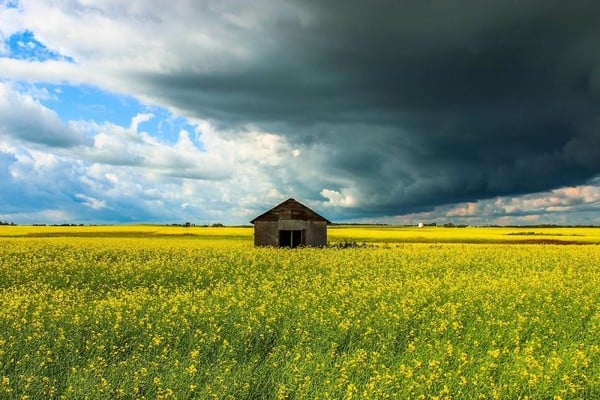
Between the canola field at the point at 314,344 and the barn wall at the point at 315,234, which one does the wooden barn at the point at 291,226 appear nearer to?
the barn wall at the point at 315,234

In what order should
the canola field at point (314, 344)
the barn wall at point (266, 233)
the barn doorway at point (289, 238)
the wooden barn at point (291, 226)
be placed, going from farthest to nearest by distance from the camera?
1. the barn doorway at point (289, 238)
2. the wooden barn at point (291, 226)
3. the barn wall at point (266, 233)
4. the canola field at point (314, 344)

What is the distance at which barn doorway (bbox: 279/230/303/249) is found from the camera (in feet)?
155

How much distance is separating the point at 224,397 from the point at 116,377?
226 cm

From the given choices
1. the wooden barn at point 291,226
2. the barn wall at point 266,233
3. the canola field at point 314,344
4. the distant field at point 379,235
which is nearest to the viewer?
the canola field at point 314,344

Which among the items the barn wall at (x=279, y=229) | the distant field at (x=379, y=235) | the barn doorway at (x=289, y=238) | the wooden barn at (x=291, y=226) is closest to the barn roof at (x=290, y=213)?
the wooden barn at (x=291, y=226)

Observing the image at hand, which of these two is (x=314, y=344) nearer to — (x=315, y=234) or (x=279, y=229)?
(x=279, y=229)

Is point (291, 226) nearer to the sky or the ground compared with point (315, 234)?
nearer to the sky

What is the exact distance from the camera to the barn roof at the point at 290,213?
47344mm

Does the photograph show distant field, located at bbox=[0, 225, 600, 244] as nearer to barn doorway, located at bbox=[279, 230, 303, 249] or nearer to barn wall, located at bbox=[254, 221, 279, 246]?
barn doorway, located at bbox=[279, 230, 303, 249]

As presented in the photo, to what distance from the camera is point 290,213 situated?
4747cm

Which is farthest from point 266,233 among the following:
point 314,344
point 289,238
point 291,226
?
point 314,344

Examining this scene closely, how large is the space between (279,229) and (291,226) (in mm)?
1148

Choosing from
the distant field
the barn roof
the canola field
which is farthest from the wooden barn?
the canola field

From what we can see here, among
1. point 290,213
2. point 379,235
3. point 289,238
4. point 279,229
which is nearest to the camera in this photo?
point 279,229
